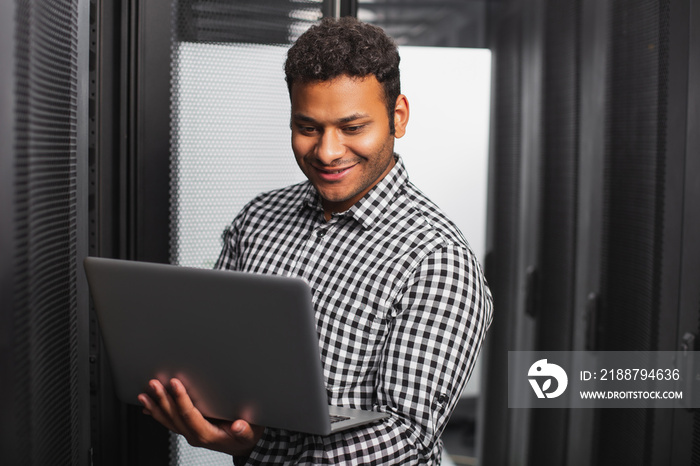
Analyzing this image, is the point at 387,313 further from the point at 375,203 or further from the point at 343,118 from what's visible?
the point at 343,118

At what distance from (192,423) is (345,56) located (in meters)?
0.62

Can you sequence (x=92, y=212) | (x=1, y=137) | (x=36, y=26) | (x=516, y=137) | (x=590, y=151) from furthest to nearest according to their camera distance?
(x=516, y=137), (x=590, y=151), (x=92, y=212), (x=36, y=26), (x=1, y=137)

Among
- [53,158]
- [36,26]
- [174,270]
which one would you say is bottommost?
[174,270]

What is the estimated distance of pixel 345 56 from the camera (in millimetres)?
1132

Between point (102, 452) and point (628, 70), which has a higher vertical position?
point (628, 70)

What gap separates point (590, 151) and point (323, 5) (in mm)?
867

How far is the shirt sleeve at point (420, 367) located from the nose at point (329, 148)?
0.73 ft

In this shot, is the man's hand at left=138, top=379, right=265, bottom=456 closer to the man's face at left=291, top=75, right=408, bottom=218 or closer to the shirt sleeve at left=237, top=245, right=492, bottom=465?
the shirt sleeve at left=237, top=245, right=492, bottom=465

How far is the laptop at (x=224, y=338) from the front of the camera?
2.95 feet

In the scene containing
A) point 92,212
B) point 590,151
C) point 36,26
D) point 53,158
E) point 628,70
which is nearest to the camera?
point 36,26

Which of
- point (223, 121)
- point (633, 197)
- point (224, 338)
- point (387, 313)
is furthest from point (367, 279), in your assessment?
point (633, 197)

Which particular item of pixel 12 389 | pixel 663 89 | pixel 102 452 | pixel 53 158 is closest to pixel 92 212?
pixel 53 158

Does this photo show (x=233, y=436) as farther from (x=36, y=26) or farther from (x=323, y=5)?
(x=323, y=5)

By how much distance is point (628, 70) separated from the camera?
1.81 metres
